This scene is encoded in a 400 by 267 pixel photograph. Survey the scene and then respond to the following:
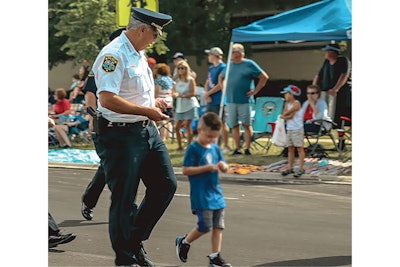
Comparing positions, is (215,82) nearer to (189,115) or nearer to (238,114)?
(238,114)

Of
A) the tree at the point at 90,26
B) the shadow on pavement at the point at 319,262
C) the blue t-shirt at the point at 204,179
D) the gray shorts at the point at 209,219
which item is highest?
the tree at the point at 90,26

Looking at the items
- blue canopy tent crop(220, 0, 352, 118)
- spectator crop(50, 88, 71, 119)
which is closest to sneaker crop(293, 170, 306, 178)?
blue canopy tent crop(220, 0, 352, 118)

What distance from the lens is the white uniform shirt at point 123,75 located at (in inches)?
236

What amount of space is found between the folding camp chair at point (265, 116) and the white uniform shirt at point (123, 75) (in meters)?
9.21

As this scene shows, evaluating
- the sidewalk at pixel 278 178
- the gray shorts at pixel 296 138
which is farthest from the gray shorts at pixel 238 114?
the gray shorts at pixel 296 138

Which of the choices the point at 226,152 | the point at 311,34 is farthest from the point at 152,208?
the point at 226,152

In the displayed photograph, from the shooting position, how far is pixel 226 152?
14906 millimetres

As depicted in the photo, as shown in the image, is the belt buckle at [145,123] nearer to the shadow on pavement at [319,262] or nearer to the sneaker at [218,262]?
the sneaker at [218,262]

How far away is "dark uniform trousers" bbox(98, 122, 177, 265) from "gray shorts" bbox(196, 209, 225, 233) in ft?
1.07

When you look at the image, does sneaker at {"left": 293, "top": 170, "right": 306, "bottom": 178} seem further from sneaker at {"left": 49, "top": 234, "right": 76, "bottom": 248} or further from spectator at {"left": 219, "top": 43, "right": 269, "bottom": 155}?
sneaker at {"left": 49, "top": 234, "right": 76, "bottom": 248}

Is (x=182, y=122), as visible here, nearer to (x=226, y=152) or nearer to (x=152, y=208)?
(x=226, y=152)

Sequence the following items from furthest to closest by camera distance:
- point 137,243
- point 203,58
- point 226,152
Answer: point 203,58 → point 226,152 → point 137,243

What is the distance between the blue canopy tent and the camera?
13227mm
